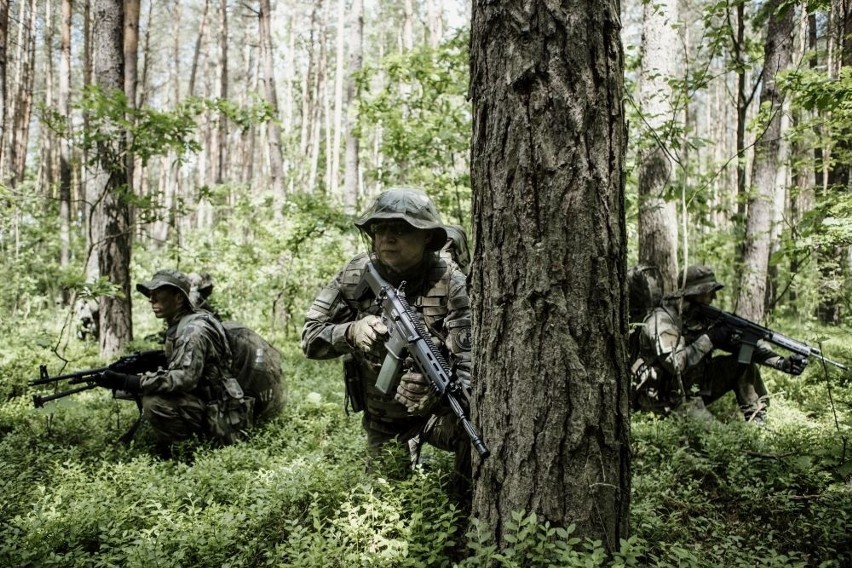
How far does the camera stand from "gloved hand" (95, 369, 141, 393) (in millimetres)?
4719

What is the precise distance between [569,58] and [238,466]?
11.9 feet

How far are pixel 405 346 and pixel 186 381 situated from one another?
2585 mm

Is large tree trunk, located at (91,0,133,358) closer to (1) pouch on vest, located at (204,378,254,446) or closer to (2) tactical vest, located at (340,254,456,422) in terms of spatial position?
(1) pouch on vest, located at (204,378,254,446)

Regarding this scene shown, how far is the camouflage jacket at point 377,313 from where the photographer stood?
10.9 ft

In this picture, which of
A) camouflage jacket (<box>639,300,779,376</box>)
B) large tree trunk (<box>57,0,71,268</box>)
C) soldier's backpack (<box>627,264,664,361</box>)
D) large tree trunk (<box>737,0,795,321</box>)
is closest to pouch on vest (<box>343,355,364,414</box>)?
camouflage jacket (<box>639,300,779,376</box>)

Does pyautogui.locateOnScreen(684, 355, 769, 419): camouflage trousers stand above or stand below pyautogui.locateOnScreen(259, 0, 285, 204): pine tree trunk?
below

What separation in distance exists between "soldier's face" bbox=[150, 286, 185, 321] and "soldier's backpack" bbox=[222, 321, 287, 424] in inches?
22.8

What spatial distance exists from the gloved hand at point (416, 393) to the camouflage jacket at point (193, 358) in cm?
249

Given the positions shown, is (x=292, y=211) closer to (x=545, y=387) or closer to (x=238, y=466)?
(x=238, y=466)

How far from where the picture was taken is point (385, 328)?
3.10 m

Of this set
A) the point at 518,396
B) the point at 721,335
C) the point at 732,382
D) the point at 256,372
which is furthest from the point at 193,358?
the point at 732,382

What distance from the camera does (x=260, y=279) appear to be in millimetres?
10055

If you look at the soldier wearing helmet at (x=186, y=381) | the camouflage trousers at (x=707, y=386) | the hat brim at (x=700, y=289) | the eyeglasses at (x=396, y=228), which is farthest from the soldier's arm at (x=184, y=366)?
the hat brim at (x=700, y=289)

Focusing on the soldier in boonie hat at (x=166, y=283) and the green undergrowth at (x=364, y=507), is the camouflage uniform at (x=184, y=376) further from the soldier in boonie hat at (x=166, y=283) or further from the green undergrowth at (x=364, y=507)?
the green undergrowth at (x=364, y=507)
